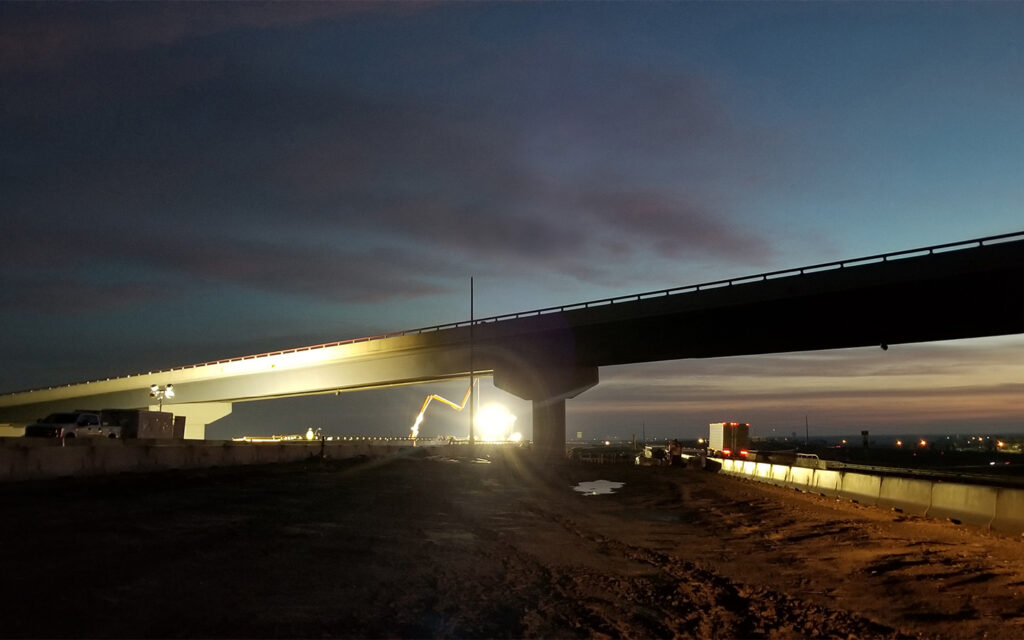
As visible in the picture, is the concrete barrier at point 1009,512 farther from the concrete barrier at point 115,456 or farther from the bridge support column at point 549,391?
the bridge support column at point 549,391

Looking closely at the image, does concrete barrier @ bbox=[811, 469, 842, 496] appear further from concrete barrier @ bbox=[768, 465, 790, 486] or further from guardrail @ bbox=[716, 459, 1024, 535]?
concrete barrier @ bbox=[768, 465, 790, 486]

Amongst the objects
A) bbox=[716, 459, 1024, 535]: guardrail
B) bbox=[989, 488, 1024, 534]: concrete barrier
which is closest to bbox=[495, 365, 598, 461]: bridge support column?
bbox=[716, 459, 1024, 535]: guardrail

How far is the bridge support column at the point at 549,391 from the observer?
211 ft

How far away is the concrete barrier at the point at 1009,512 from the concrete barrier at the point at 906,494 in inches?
119

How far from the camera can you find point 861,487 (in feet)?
77.2

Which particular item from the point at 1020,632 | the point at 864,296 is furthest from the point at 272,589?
the point at 864,296

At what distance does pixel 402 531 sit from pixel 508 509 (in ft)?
21.2

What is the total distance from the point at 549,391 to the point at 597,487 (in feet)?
104

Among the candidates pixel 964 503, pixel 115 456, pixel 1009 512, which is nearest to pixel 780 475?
pixel 964 503

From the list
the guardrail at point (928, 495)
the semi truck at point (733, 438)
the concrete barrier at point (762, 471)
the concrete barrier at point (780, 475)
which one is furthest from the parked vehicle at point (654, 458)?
the guardrail at point (928, 495)

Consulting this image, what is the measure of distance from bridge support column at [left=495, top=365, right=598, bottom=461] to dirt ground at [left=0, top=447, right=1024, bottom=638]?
42.3 metres

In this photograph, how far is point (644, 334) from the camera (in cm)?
5750

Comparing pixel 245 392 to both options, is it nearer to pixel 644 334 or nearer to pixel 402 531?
pixel 644 334

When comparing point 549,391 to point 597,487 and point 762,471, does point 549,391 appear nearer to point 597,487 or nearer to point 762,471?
point 762,471
